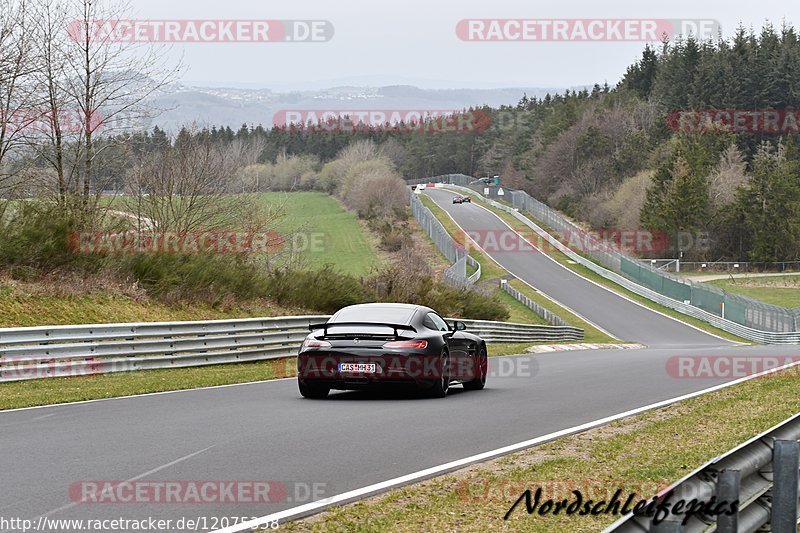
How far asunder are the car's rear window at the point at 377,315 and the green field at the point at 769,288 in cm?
6794

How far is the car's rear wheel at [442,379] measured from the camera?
1551 cm

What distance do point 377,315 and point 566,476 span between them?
6.98 meters

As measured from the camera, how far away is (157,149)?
4284 centimetres

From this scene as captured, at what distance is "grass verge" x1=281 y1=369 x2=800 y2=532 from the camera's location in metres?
7.16

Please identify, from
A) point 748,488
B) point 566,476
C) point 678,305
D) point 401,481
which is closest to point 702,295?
point 678,305

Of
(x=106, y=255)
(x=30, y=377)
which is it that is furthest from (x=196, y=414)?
(x=106, y=255)

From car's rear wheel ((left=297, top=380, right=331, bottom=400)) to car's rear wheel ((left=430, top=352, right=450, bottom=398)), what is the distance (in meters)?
1.57

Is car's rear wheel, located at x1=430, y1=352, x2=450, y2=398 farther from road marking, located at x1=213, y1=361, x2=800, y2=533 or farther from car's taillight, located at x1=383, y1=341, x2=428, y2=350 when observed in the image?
road marking, located at x1=213, y1=361, x2=800, y2=533

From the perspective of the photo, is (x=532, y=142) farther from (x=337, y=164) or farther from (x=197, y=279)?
(x=197, y=279)

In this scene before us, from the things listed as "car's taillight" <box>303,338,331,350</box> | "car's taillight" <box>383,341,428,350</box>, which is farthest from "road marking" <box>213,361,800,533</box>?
"car's taillight" <box>303,338,331,350</box>

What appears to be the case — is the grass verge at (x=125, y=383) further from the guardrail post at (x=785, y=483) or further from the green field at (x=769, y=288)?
the green field at (x=769, y=288)

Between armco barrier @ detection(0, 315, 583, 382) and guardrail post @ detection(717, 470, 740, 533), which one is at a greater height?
guardrail post @ detection(717, 470, 740, 533)

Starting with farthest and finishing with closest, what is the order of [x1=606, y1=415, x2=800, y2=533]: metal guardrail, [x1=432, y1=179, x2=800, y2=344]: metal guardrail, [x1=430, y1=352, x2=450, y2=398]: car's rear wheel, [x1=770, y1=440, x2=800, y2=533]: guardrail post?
[x1=432, y1=179, x2=800, y2=344]: metal guardrail, [x1=430, y1=352, x2=450, y2=398]: car's rear wheel, [x1=770, y1=440, x2=800, y2=533]: guardrail post, [x1=606, y1=415, x2=800, y2=533]: metal guardrail

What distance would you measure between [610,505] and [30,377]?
13.2 meters
